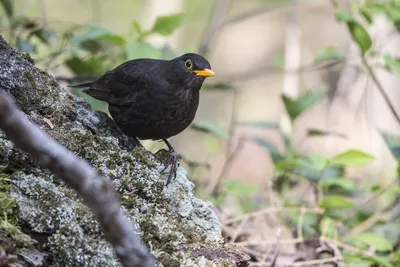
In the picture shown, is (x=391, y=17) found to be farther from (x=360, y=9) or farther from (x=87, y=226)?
(x=87, y=226)

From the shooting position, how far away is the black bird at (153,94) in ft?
11.7

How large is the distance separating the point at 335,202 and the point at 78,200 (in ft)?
7.85

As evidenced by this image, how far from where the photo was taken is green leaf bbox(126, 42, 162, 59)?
440cm

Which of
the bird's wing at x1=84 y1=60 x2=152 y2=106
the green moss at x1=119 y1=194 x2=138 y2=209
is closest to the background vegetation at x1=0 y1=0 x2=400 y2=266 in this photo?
the bird's wing at x1=84 y1=60 x2=152 y2=106

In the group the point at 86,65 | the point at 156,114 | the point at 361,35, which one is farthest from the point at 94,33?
the point at 361,35

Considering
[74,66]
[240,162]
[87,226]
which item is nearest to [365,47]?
[74,66]

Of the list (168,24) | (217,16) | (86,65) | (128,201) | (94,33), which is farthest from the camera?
(217,16)

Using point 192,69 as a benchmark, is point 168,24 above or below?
above

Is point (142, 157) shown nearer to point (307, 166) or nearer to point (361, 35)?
point (307, 166)

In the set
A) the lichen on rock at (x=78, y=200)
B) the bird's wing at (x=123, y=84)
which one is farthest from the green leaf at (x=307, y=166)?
the lichen on rock at (x=78, y=200)

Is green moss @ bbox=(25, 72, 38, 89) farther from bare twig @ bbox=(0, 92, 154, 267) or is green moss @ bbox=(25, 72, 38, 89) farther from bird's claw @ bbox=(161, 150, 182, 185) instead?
bare twig @ bbox=(0, 92, 154, 267)

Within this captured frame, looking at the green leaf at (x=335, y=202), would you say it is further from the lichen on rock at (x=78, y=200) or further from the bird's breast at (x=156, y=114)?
the lichen on rock at (x=78, y=200)

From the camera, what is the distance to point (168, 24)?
4.70 m

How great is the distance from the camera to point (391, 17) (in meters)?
4.53
